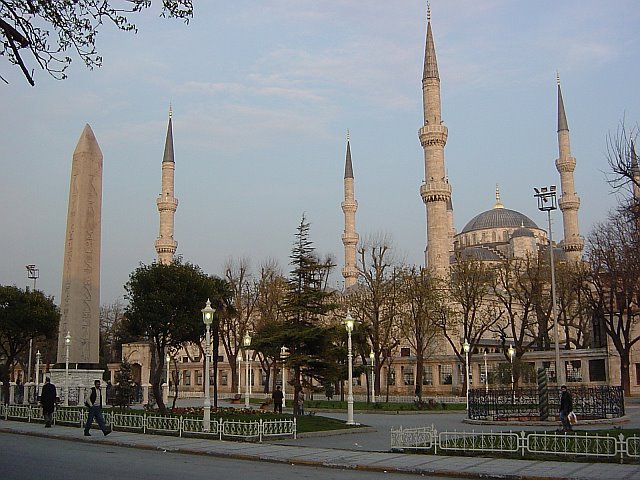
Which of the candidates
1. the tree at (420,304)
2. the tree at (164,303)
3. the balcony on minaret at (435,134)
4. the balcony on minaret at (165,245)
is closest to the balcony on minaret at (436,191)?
the balcony on minaret at (435,134)

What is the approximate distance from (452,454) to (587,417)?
42.0ft

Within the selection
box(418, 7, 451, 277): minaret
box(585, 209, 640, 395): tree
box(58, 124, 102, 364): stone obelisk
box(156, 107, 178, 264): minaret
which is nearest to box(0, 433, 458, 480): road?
box(58, 124, 102, 364): stone obelisk

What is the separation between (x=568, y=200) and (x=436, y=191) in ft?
55.6

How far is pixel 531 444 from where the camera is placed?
15.8 m

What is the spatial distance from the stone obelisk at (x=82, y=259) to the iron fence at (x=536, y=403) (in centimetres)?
1493

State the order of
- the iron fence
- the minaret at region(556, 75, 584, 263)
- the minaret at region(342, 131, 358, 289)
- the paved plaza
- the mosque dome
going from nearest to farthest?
the paved plaza < the iron fence < the minaret at region(556, 75, 584, 263) < the minaret at region(342, 131, 358, 289) < the mosque dome

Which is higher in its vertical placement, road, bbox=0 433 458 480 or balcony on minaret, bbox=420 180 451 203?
balcony on minaret, bbox=420 180 451 203

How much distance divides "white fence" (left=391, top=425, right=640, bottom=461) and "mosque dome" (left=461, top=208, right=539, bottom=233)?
8979 cm

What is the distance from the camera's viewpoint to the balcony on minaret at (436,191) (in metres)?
60.0

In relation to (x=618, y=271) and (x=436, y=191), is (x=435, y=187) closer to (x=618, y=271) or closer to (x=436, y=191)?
(x=436, y=191)

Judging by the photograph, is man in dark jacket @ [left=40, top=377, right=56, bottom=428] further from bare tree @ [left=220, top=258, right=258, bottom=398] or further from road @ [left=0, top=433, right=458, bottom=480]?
bare tree @ [left=220, top=258, right=258, bottom=398]

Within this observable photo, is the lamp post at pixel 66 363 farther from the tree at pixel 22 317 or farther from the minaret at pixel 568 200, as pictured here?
the minaret at pixel 568 200

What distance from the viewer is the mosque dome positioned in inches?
4092

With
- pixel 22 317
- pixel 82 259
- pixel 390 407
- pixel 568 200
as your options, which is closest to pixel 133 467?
pixel 82 259
